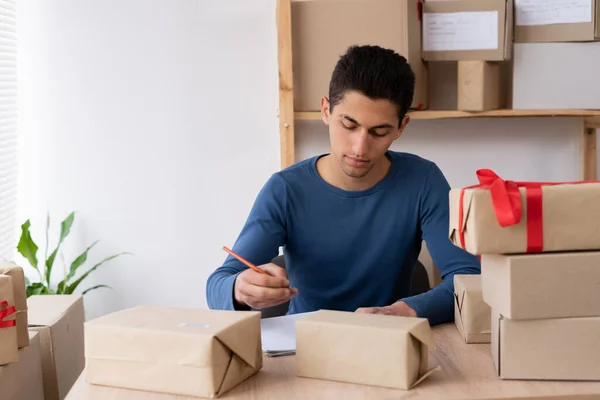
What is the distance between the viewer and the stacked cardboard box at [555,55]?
2.70 meters

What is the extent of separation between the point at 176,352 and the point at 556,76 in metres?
2.01

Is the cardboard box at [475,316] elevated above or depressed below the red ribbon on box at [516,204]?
below

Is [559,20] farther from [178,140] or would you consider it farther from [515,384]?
[515,384]

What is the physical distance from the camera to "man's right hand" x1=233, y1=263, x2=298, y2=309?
153 centimetres

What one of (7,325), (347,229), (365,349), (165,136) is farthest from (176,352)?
(165,136)

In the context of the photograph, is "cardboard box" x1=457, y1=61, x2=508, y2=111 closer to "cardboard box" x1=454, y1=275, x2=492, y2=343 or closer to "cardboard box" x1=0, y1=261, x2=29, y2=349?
"cardboard box" x1=454, y1=275, x2=492, y2=343

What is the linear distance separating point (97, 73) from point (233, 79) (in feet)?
1.81

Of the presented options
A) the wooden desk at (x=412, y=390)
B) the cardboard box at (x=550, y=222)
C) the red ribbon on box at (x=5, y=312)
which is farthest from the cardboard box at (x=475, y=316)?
the red ribbon on box at (x=5, y=312)

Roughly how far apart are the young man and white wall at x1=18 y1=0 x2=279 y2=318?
1.04 m

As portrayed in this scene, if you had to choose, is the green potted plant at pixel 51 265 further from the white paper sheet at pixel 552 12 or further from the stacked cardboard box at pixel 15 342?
the white paper sheet at pixel 552 12

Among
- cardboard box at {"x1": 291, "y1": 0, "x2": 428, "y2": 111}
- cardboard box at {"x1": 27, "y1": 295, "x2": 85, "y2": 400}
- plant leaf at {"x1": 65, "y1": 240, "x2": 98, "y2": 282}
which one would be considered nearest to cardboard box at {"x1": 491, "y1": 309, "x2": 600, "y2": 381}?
cardboard box at {"x1": 27, "y1": 295, "x2": 85, "y2": 400}

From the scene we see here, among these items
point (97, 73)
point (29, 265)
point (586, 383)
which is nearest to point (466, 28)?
point (97, 73)

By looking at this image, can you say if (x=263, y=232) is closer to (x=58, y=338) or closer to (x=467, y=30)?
(x=58, y=338)

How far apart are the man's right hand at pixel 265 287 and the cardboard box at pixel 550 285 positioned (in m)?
0.45
